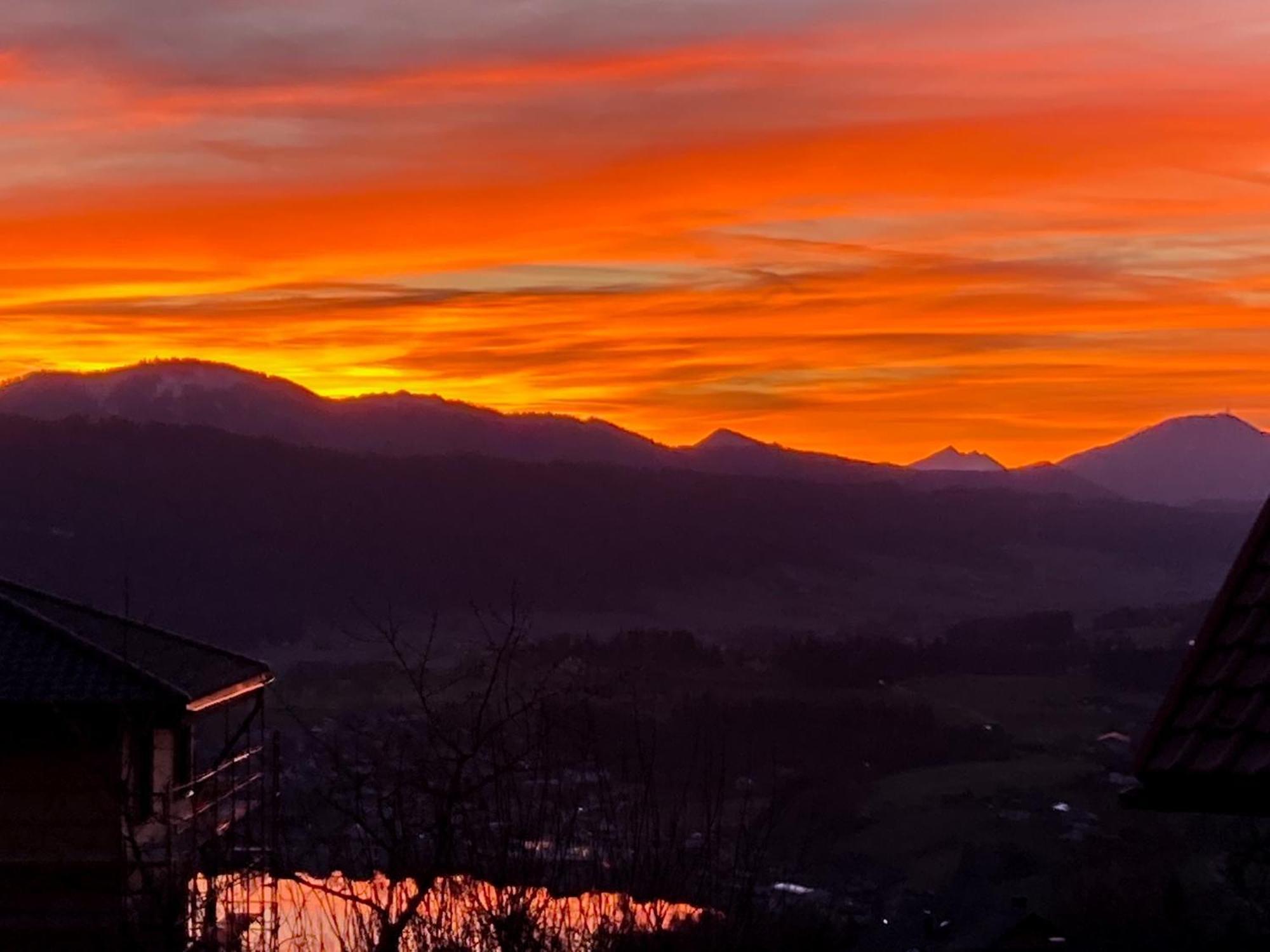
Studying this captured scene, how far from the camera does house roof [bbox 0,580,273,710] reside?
15688 mm

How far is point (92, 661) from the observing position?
16094 mm

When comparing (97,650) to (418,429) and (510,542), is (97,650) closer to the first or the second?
(510,542)

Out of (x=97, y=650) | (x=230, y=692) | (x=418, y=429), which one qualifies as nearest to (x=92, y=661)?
(x=97, y=650)

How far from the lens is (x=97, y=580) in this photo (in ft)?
258

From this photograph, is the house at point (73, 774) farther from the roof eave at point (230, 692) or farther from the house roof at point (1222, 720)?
the house roof at point (1222, 720)

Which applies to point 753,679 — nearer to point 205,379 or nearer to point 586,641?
point 586,641

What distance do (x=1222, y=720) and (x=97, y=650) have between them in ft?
42.5

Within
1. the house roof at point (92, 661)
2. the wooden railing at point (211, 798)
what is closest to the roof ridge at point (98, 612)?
the house roof at point (92, 661)

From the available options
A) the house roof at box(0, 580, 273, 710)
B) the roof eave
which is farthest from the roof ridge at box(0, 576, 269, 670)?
the roof eave

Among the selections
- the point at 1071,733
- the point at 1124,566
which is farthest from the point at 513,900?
the point at 1124,566

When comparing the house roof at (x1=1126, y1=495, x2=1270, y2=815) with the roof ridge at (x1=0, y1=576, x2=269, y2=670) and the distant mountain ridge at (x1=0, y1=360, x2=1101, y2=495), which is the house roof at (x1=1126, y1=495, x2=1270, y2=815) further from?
the distant mountain ridge at (x1=0, y1=360, x2=1101, y2=495)

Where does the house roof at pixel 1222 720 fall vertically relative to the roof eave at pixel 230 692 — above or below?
above

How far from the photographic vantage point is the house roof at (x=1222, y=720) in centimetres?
496

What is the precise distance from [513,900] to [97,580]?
243 ft
